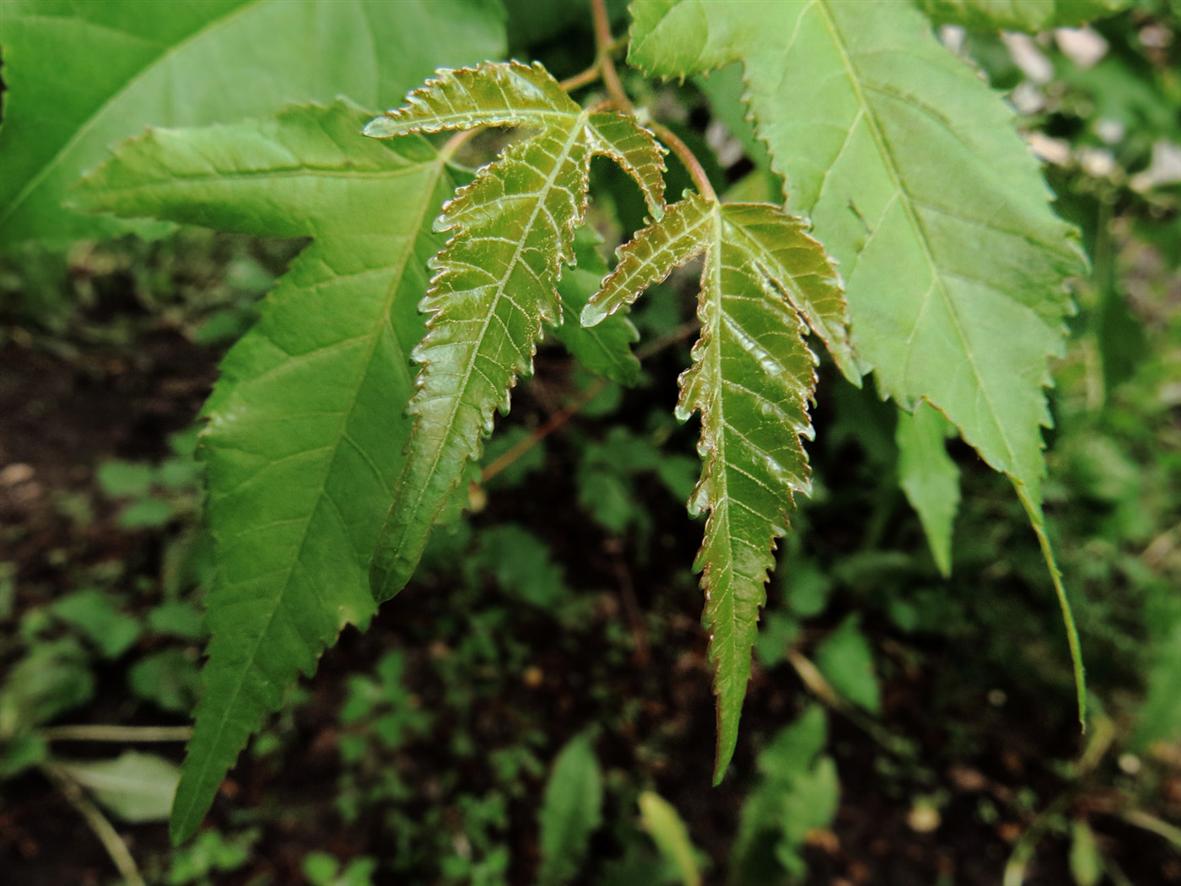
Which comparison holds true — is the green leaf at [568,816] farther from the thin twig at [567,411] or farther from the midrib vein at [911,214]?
the midrib vein at [911,214]

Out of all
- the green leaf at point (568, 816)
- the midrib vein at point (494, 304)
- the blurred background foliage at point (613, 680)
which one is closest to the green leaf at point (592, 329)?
the midrib vein at point (494, 304)

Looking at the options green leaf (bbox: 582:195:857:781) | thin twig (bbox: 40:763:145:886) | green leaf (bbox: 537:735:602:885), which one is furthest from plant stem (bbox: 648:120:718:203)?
thin twig (bbox: 40:763:145:886)

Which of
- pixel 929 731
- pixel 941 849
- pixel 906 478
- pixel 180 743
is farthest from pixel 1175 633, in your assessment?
pixel 180 743

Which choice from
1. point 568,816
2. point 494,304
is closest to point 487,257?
point 494,304

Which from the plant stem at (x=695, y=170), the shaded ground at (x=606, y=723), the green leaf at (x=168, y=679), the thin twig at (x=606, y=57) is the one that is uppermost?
the thin twig at (x=606, y=57)

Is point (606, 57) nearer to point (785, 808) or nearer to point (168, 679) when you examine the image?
point (785, 808)

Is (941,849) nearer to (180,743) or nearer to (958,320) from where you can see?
(180,743)

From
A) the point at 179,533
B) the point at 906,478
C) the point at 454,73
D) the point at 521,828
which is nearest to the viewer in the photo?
the point at 454,73
